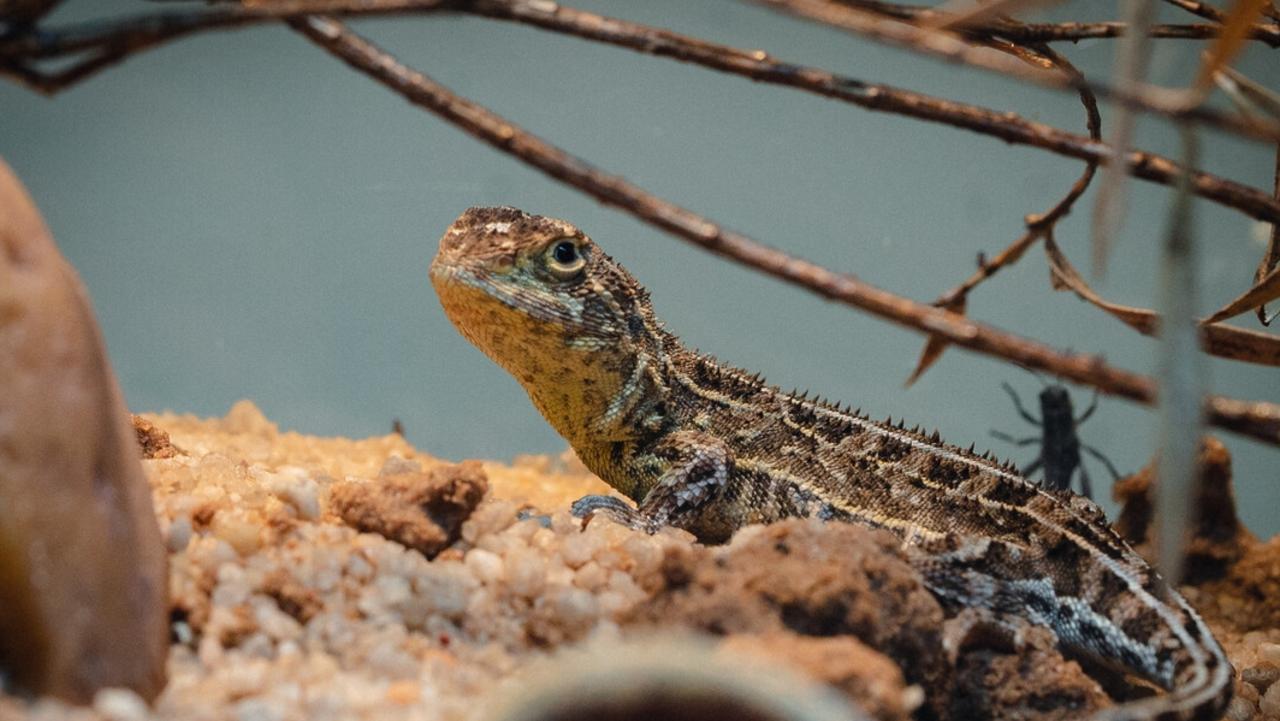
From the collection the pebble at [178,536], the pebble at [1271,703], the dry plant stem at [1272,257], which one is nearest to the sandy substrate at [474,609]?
the pebble at [178,536]

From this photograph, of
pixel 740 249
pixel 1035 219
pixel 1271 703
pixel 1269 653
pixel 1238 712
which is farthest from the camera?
pixel 1269 653

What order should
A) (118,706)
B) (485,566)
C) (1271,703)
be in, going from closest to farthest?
(118,706), (485,566), (1271,703)

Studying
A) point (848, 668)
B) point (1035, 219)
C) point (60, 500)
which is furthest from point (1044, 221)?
point (60, 500)

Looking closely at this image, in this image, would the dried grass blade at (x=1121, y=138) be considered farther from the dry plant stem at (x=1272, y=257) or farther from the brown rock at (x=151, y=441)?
the brown rock at (x=151, y=441)

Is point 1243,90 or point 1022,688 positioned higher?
point 1243,90

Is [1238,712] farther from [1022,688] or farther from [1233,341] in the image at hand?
[1233,341]

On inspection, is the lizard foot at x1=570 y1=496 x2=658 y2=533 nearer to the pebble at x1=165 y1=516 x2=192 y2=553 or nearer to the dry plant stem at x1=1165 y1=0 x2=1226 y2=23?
the pebble at x1=165 y1=516 x2=192 y2=553

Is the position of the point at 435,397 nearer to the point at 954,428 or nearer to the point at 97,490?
the point at 954,428

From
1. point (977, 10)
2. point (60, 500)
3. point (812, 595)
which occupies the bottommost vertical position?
point (812, 595)

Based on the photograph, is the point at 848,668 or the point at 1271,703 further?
the point at 1271,703
